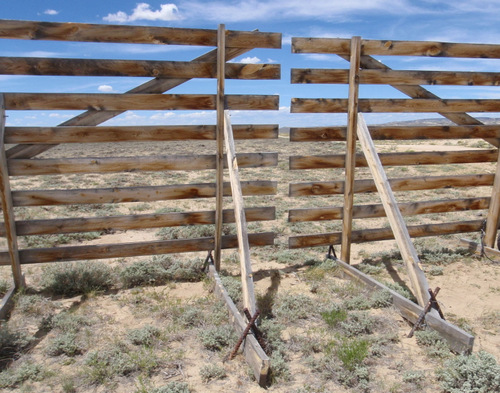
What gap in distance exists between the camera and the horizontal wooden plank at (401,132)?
6012 mm

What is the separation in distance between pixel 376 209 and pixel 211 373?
4.00 m

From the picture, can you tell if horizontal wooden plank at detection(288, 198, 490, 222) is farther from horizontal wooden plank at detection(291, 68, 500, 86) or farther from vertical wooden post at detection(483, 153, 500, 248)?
horizontal wooden plank at detection(291, 68, 500, 86)

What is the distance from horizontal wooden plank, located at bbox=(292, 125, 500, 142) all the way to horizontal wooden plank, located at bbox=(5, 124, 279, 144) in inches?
20.8

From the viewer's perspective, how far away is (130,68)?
511 centimetres

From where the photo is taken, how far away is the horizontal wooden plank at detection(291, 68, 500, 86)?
579cm

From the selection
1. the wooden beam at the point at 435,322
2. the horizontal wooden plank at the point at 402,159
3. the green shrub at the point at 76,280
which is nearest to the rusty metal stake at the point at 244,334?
the wooden beam at the point at 435,322

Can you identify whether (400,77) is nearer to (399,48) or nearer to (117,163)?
(399,48)

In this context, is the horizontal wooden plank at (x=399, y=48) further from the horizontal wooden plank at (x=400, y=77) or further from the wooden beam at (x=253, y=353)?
the wooden beam at (x=253, y=353)

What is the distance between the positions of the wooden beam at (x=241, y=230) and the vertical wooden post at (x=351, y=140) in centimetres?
184

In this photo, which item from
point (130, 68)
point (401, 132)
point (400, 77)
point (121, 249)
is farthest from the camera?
point (401, 132)

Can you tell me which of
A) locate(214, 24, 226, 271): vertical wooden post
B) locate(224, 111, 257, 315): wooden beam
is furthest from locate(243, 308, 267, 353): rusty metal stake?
locate(214, 24, 226, 271): vertical wooden post

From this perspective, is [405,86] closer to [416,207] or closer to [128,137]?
[416,207]

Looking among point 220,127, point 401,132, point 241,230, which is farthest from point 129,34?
point 401,132

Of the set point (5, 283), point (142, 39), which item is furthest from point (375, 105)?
point (5, 283)
